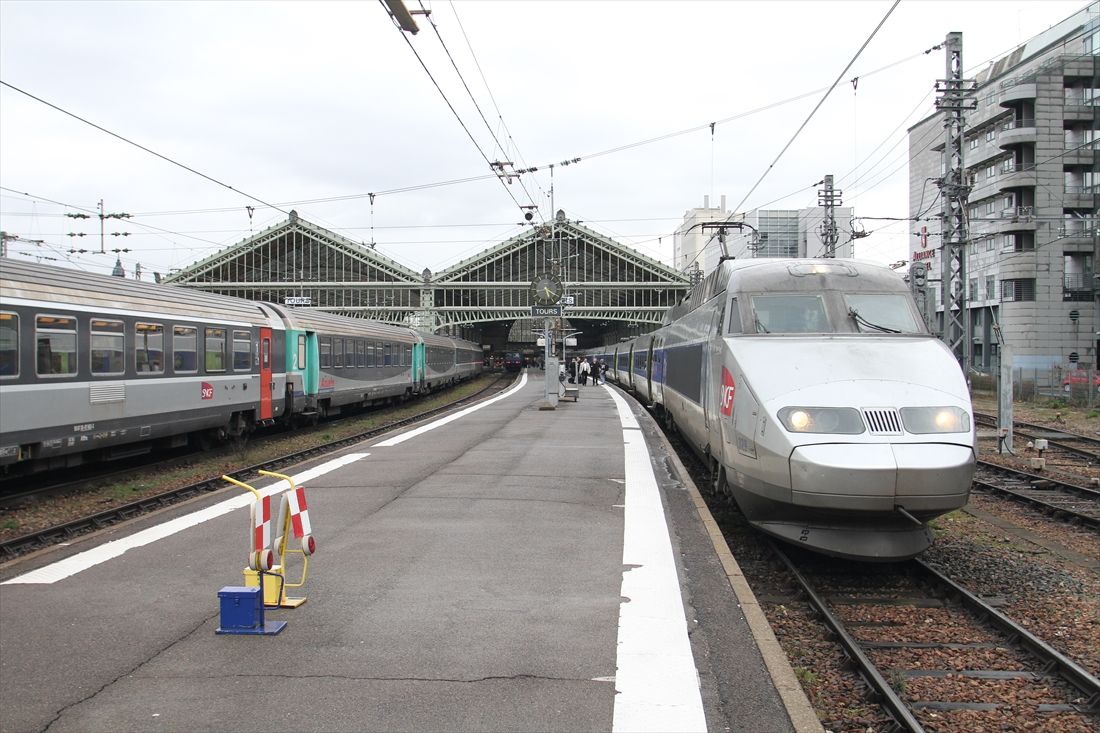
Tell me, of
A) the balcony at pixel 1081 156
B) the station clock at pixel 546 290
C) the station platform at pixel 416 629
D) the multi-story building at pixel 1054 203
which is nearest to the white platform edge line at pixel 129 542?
the station platform at pixel 416 629

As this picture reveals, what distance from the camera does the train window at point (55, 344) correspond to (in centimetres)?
1087

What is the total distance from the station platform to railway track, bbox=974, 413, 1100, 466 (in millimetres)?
11709

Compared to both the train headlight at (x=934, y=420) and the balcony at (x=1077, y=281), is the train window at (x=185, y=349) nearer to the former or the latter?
the train headlight at (x=934, y=420)

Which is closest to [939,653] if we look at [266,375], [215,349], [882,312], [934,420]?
[934,420]

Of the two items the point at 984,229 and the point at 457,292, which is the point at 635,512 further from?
the point at 457,292

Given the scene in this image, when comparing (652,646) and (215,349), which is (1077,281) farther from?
(652,646)

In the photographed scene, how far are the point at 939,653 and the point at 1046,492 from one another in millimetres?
8660

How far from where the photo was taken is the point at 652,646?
512 cm

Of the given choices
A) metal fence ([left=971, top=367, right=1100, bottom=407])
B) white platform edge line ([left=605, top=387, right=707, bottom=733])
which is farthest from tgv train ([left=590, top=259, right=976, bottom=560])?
metal fence ([left=971, top=367, right=1100, bottom=407])

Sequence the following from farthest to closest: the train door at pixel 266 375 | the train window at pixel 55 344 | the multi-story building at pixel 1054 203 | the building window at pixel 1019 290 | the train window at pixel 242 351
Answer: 1. the building window at pixel 1019 290
2. the multi-story building at pixel 1054 203
3. the train door at pixel 266 375
4. the train window at pixel 242 351
5. the train window at pixel 55 344

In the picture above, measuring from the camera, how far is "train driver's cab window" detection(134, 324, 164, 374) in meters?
13.2

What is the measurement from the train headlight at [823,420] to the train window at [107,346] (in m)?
9.92

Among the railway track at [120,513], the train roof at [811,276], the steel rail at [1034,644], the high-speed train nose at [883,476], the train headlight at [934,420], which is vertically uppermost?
the train roof at [811,276]

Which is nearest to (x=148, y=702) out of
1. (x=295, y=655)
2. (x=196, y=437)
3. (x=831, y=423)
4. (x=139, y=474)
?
(x=295, y=655)
